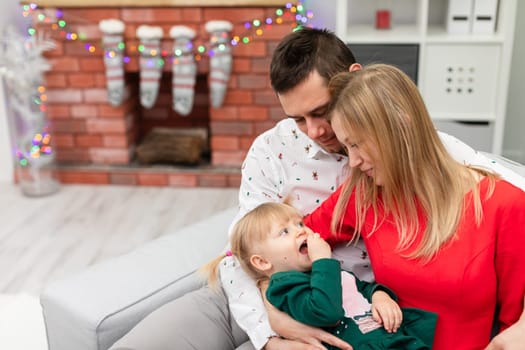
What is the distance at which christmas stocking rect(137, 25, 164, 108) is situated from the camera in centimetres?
336

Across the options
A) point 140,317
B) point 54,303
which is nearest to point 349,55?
point 140,317

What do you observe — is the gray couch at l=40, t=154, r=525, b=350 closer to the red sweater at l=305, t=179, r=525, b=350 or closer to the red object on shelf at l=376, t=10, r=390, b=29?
the red sweater at l=305, t=179, r=525, b=350

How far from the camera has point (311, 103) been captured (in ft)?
4.68

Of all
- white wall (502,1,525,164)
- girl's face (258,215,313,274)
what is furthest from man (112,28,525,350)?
white wall (502,1,525,164)

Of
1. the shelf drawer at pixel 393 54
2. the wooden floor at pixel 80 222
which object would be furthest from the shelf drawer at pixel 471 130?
the wooden floor at pixel 80 222

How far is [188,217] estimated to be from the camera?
320 centimetres

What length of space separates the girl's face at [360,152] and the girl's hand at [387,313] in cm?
25

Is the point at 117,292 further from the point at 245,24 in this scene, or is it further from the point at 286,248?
the point at 245,24

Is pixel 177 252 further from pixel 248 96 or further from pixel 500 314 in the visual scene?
pixel 248 96

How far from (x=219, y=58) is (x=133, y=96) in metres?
0.70

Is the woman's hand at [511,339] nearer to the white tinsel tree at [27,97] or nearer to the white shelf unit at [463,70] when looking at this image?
the white shelf unit at [463,70]

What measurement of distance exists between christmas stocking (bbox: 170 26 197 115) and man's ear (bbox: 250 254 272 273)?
2140mm

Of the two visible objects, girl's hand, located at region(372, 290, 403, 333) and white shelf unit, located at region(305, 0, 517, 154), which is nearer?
girl's hand, located at region(372, 290, 403, 333)

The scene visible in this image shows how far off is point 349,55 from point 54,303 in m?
0.90
